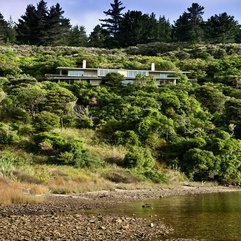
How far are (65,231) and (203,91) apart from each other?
5547 centimetres

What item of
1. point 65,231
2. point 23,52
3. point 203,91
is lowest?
point 65,231

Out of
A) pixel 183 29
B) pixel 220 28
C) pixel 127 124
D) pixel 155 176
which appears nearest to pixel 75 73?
pixel 127 124

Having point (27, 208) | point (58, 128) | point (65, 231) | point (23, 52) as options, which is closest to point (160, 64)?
point (23, 52)

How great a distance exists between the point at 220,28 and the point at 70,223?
111175 mm

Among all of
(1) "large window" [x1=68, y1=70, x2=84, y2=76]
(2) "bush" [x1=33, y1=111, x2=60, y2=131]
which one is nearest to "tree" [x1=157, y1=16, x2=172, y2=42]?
(1) "large window" [x1=68, y1=70, x2=84, y2=76]

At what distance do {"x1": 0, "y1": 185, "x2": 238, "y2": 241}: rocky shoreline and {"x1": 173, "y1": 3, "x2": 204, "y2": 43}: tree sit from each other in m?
102

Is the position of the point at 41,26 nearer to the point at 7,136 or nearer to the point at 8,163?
the point at 7,136

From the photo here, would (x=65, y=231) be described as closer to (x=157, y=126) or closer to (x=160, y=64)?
(x=157, y=126)

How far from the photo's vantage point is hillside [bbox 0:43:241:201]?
42688mm

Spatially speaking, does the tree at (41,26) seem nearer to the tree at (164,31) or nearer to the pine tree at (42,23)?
the pine tree at (42,23)

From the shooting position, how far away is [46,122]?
52250 mm

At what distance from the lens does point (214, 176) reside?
4869cm

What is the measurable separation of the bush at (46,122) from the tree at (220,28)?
8103 cm

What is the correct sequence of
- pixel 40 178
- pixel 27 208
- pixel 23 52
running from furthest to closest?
pixel 23 52 < pixel 40 178 < pixel 27 208
